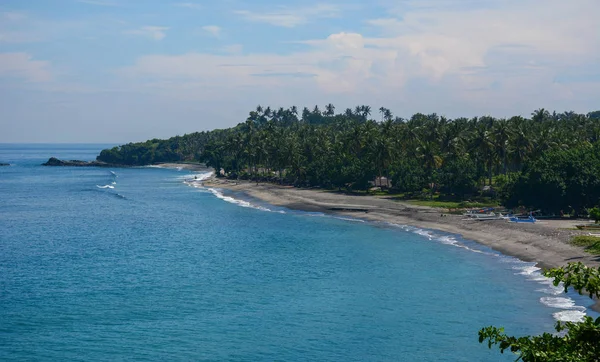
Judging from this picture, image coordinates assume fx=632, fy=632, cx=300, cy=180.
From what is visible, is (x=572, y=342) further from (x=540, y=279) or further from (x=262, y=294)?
(x=540, y=279)

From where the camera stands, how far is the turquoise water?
40.6 m

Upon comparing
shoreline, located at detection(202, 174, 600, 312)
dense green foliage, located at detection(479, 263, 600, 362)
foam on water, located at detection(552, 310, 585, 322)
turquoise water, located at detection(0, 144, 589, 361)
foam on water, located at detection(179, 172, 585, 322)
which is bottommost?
turquoise water, located at detection(0, 144, 589, 361)

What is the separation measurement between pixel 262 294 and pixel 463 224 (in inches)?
1614

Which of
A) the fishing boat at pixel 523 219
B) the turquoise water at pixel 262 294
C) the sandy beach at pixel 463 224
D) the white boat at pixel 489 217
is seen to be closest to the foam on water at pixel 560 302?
the turquoise water at pixel 262 294

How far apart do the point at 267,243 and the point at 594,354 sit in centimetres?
6320

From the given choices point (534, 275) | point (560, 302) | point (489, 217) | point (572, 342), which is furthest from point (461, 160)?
point (572, 342)

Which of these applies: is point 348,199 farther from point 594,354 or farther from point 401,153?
point 594,354

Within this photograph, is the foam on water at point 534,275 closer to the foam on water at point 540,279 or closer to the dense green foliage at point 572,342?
the foam on water at point 540,279

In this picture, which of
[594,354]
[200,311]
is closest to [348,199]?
[200,311]

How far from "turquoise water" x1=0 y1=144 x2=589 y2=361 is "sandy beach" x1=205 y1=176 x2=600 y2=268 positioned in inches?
136

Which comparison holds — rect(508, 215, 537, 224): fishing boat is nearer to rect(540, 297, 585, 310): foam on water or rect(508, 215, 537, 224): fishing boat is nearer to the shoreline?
the shoreline

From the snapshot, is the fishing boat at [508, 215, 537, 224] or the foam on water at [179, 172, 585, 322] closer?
the foam on water at [179, 172, 585, 322]

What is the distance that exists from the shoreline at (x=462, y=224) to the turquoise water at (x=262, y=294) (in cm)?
283

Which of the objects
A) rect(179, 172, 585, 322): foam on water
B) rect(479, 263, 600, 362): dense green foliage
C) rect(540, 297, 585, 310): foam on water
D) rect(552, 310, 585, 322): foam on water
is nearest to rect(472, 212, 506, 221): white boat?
rect(179, 172, 585, 322): foam on water
